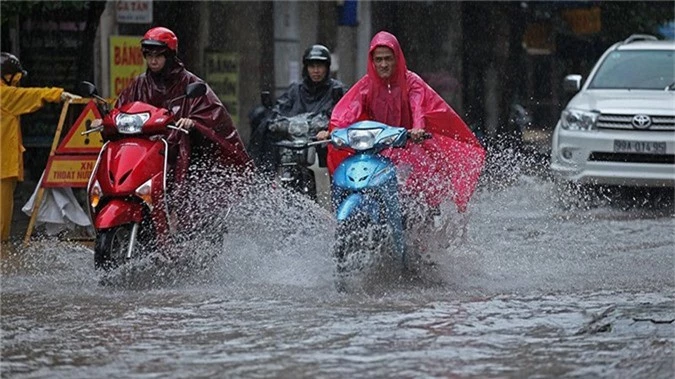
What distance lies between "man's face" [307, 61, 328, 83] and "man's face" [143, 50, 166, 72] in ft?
7.54

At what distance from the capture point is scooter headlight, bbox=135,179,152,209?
9.42 meters

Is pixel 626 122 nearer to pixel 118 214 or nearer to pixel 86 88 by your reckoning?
pixel 86 88

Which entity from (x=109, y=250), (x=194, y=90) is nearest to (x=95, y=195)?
(x=109, y=250)

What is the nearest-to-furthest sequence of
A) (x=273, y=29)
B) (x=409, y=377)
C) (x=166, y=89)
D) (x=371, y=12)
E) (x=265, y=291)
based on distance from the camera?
(x=409, y=377) < (x=265, y=291) < (x=166, y=89) < (x=273, y=29) < (x=371, y=12)

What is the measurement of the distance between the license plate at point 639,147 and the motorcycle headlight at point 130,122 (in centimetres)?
740

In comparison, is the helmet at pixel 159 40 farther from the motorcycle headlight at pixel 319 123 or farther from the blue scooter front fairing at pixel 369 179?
the motorcycle headlight at pixel 319 123

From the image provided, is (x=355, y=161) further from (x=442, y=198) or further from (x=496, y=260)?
(x=496, y=260)

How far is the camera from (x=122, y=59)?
688 inches

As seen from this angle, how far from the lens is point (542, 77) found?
3531 centimetres

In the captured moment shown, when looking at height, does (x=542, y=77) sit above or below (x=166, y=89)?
below

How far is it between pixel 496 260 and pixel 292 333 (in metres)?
3.39

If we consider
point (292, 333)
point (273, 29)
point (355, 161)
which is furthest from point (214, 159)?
point (273, 29)

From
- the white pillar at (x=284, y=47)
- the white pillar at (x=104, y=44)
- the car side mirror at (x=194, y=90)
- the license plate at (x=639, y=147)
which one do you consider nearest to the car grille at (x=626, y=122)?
the license plate at (x=639, y=147)

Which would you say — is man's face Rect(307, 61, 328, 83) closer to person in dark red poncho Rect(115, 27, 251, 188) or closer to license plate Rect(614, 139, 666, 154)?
person in dark red poncho Rect(115, 27, 251, 188)
